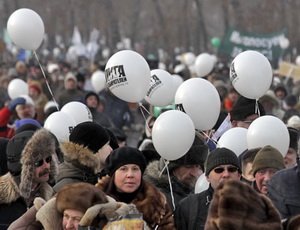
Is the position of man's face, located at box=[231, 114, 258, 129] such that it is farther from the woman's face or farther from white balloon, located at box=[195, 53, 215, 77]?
white balloon, located at box=[195, 53, 215, 77]

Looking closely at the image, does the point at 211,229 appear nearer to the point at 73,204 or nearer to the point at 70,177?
the point at 73,204

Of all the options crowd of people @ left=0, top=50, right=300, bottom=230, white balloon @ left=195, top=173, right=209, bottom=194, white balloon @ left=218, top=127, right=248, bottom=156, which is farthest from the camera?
white balloon @ left=218, top=127, right=248, bottom=156

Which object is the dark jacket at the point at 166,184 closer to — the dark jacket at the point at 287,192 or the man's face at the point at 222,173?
the man's face at the point at 222,173

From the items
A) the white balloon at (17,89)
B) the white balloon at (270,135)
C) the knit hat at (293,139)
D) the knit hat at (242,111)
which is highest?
the white balloon at (270,135)

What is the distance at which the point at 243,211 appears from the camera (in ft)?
16.1

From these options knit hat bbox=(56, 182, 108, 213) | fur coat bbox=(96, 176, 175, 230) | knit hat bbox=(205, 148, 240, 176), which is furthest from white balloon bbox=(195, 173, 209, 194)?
knit hat bbox=(56, 182, 108, 213)

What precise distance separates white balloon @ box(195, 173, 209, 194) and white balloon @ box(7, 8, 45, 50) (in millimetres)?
3981

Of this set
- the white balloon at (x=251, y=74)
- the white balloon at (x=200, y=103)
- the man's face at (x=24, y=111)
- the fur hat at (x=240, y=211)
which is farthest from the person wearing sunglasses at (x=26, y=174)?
the man's face at (x=24, y=111)

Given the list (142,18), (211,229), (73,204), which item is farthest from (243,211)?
(142,18)

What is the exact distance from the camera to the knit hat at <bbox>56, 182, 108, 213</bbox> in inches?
235

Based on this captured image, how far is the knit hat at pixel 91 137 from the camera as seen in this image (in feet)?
26.2

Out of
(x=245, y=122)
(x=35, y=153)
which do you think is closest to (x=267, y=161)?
(x=35, y=153)

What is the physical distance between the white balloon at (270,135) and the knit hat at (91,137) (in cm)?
117

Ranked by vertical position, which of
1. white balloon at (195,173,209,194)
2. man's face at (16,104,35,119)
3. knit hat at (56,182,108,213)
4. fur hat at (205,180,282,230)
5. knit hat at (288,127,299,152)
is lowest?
man's face at (16,104,35,119)
